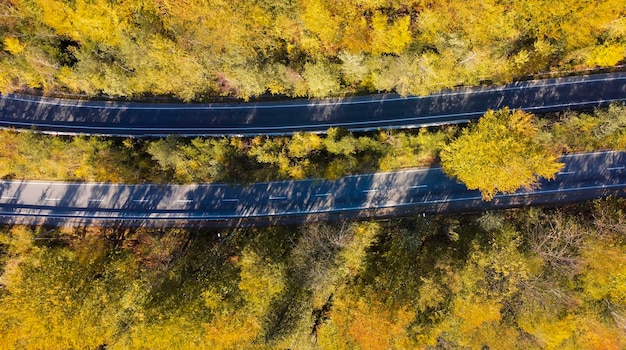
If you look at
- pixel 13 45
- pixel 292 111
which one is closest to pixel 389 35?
pixel 292 111

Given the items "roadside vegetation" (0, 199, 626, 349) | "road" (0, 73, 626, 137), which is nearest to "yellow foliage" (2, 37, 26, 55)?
"road" (0, 73, 626, 137)

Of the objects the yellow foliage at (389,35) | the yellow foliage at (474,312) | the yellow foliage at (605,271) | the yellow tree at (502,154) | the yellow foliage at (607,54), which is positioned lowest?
the yellow foliage at (474,312)

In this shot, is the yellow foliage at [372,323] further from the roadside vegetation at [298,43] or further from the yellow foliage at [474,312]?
the roadside vegetation at [298,43]

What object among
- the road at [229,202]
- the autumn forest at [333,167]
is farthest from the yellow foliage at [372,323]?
the road at [229,202]

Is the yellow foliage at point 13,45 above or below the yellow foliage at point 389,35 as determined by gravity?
below

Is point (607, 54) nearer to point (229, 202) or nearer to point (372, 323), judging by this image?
point (372, 323)

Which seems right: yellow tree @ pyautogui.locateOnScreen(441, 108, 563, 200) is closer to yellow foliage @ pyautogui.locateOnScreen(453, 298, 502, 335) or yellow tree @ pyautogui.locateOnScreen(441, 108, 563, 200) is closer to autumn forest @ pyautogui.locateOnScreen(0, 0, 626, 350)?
autumn forest @ pyautogui.locateOnScreen(0, 0, 626, 350)

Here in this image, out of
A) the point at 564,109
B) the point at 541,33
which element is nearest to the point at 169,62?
the point at 541,33
